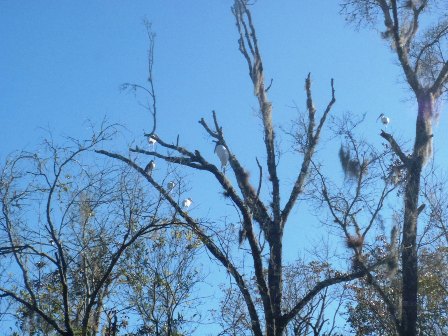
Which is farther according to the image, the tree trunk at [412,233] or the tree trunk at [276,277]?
the tree trunk at [412,233]

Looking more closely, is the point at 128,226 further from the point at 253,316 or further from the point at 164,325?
the point at 253,316

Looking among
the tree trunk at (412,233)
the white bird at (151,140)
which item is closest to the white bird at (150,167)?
the white bird at (151,140)

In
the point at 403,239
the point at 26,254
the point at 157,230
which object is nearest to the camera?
the point at 26,254

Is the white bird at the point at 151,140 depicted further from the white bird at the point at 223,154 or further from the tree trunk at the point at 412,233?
the tree trunk at the point at 412,233

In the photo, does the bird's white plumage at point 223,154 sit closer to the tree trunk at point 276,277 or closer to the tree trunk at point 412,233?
the tree trunk at point 276,277

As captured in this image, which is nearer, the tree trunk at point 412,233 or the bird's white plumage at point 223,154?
the tree trunk at point 412,233

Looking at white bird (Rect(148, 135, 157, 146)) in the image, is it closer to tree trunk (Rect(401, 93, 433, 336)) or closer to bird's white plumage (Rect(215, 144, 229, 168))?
bird's white plumage (Rect(215, 144, 229, 168))

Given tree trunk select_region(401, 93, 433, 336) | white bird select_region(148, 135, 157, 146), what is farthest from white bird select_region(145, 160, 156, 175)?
tree trunk select_region(401, 93, 433, 336)

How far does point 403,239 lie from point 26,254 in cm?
704

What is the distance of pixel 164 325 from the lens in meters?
10.8

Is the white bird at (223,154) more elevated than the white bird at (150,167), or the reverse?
the white bird at (223,154)

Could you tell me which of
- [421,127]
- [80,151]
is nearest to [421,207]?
[421,127]

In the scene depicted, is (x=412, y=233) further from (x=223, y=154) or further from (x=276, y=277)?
(x=223, y=154)

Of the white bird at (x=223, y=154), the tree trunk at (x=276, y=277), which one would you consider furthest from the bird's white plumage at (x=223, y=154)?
the tree trunk at (x=276, y=277)
